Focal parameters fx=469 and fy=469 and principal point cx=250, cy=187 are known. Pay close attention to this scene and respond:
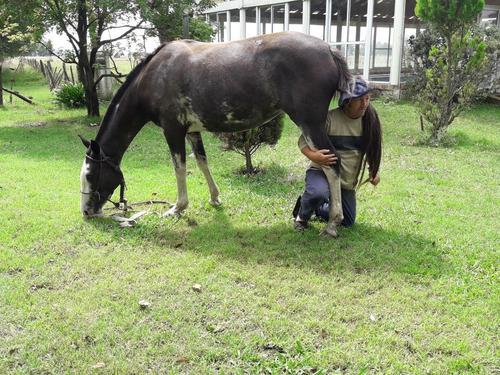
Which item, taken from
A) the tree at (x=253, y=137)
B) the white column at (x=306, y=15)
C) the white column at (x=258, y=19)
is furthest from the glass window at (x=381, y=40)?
the tree at (x=253, y=137)

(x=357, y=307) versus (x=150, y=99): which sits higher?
(x=150, y=99)

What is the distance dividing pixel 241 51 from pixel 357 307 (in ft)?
9.32

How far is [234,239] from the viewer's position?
4977 mm

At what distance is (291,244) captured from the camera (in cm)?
478

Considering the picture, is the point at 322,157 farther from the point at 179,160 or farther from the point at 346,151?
the point at 179,160

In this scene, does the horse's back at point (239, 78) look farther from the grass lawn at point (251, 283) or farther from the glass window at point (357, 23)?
the glass window at point (357, 23)

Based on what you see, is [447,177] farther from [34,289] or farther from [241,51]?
[34,289]

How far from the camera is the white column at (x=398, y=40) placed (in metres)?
14.5

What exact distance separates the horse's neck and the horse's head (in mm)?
129

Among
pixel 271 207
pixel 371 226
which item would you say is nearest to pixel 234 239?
pixel 271 207

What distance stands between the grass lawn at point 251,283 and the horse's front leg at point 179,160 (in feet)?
0.61

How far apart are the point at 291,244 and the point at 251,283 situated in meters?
0.89

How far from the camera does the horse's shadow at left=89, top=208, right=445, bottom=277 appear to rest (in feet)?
14.2

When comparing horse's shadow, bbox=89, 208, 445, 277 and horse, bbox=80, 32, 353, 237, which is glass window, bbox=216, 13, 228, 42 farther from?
horse's shadow, bbox=89, 208, 445, 277
